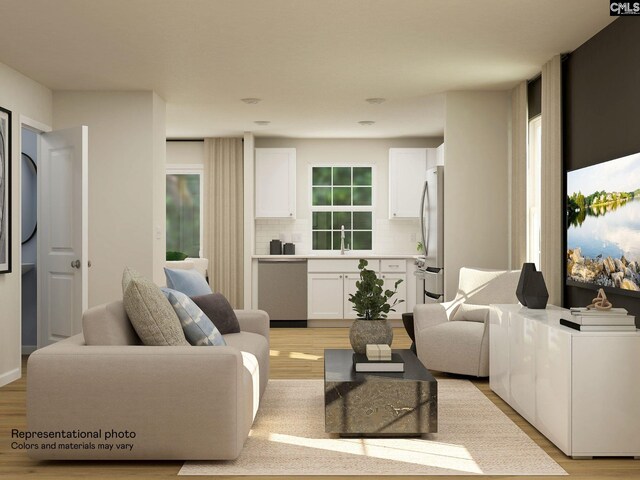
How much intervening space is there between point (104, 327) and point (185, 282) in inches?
57.4

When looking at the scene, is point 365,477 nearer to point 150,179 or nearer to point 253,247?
point 150,179

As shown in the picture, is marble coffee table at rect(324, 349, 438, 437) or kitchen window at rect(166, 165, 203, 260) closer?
marble coffee table at rect(324, 349, 438, 437)

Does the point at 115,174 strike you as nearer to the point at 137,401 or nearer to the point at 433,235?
the point at 433,235

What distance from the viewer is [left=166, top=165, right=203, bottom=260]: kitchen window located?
10.2 m

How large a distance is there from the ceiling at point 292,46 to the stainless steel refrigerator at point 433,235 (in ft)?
2.78

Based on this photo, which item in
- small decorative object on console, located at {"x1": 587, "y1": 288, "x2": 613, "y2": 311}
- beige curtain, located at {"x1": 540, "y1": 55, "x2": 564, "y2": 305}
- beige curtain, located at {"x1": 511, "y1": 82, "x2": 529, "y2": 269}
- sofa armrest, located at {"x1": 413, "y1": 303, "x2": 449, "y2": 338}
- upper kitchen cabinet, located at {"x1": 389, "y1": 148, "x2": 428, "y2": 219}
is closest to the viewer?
small decorative object on console, located at {"x1": 587, "y1": 288, "x2": 613, "y2": 311}

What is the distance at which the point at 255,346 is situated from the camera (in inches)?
182

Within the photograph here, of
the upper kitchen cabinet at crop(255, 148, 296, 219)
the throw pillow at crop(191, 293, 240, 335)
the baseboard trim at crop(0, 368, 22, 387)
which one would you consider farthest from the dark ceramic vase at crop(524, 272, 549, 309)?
the upper kitchen cabinet at crop(255, 148, 296, 219)

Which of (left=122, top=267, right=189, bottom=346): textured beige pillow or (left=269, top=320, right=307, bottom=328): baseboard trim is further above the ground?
(left=122, top=267, right=189, bottom=346): textured beige pillow

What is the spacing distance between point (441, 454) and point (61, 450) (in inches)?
71.2

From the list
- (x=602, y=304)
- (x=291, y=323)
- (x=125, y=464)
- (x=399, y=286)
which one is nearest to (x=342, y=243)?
(x=399, y=286)

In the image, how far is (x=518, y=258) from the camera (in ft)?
21.6

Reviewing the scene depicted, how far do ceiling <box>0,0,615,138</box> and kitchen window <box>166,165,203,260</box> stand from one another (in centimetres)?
246

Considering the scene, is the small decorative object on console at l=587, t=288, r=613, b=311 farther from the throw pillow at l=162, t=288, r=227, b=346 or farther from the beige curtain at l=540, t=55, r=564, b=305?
the throw pillow at l=162, t=288, r=227, b=346
